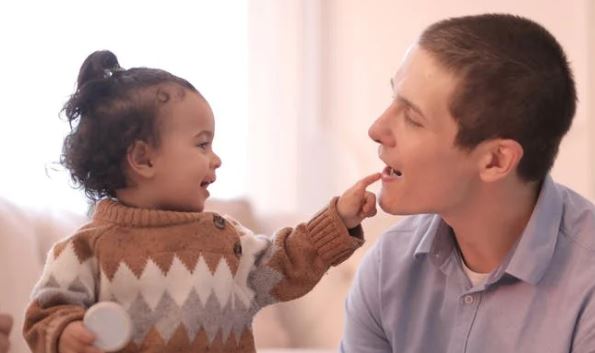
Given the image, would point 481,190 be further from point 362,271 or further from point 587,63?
point 587,63

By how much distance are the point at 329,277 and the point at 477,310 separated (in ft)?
3.84

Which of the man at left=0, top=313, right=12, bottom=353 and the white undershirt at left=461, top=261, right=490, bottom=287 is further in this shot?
the white undershirt at left=461, top=261, right=490, bottom=287

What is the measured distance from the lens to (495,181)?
1462mm

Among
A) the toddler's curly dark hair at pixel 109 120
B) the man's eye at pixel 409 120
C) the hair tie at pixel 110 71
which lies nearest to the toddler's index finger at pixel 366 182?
the man's eye at pixel 409 120

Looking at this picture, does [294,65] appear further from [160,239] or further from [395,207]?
[160,239]

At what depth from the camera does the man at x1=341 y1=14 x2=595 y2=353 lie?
141 centimetres

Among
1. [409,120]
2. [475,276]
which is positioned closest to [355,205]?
[409,120]

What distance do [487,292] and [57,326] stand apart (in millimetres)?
699

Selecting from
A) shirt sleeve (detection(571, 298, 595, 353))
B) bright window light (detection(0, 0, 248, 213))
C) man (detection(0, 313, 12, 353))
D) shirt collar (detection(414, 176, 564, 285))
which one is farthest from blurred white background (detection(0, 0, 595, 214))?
shirt sleeve (detection(571, 298, 595, 353))

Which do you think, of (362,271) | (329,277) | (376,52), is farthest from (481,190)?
(376,52)

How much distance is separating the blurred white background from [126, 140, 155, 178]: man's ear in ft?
4.86

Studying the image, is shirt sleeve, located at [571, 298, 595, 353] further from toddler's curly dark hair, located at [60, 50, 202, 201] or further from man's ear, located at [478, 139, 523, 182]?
toddler's curly dark hair, located at [60, 50, 202, 201]

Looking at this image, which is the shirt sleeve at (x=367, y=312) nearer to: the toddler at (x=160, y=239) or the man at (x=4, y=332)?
the toddler at (x=160, y=239)

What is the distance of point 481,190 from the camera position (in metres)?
1.48
